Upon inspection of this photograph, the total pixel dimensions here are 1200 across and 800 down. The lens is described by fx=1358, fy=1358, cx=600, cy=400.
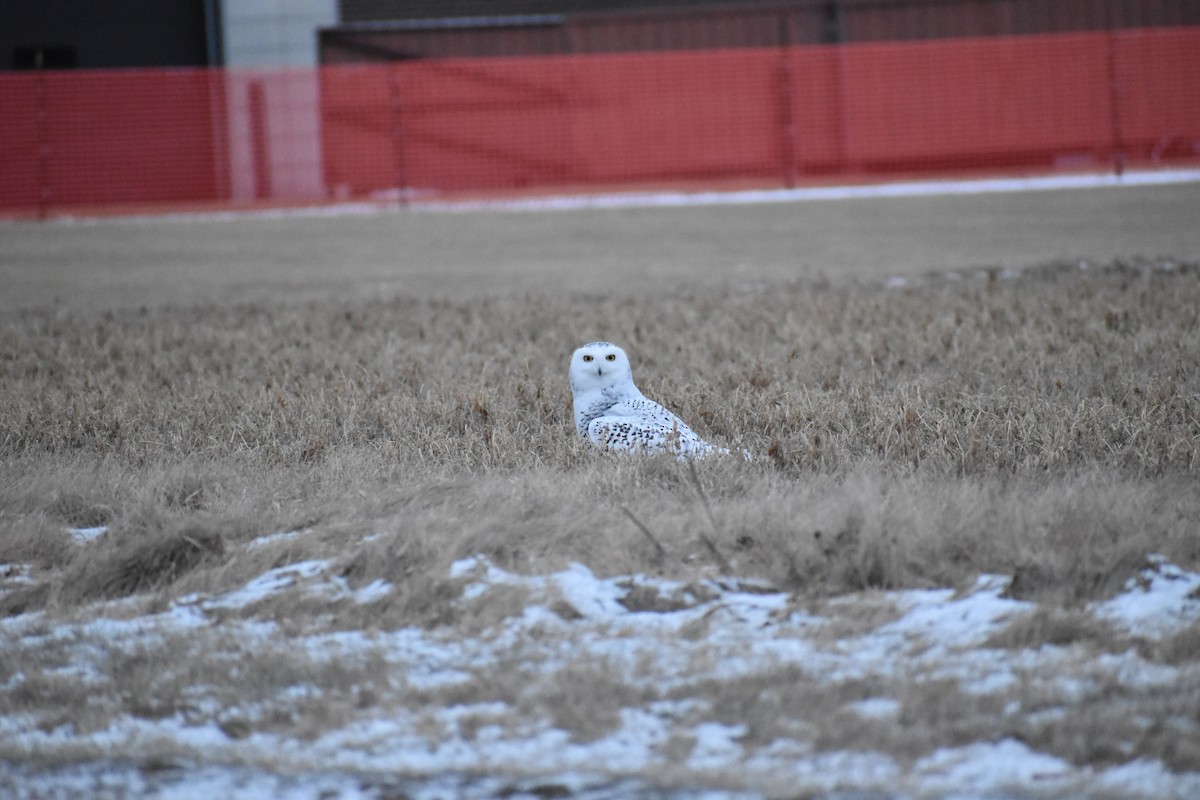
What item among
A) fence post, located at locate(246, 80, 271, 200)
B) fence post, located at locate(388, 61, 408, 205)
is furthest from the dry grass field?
fence post, located at locate(246, 80, 271, 200)

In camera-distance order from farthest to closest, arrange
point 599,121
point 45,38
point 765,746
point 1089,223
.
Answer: point 45,38, point 599,121, point 1089,223, point 765,746

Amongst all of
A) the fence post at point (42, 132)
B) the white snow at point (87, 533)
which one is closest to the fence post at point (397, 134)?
the fence post at point (42, 132)

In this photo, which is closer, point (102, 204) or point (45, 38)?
point (102, 204)

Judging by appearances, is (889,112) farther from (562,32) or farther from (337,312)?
(337,312)

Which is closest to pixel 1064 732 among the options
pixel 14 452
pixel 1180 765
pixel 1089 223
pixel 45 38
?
pixel 1180 765

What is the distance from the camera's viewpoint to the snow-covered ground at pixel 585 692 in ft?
9.99

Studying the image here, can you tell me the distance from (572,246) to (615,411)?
7876 mm

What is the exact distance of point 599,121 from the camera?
1616cm

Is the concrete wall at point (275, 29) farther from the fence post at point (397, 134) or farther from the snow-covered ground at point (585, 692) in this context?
the snow-covered ground at point (585, 692)

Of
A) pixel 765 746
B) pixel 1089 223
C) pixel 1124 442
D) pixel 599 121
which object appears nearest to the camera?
pixel 765 746

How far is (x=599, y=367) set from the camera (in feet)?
17.9

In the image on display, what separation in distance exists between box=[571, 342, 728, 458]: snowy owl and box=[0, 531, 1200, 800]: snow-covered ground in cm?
115

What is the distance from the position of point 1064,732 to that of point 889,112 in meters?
14.6

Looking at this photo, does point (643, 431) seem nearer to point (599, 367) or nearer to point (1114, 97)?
point (599, 367)
